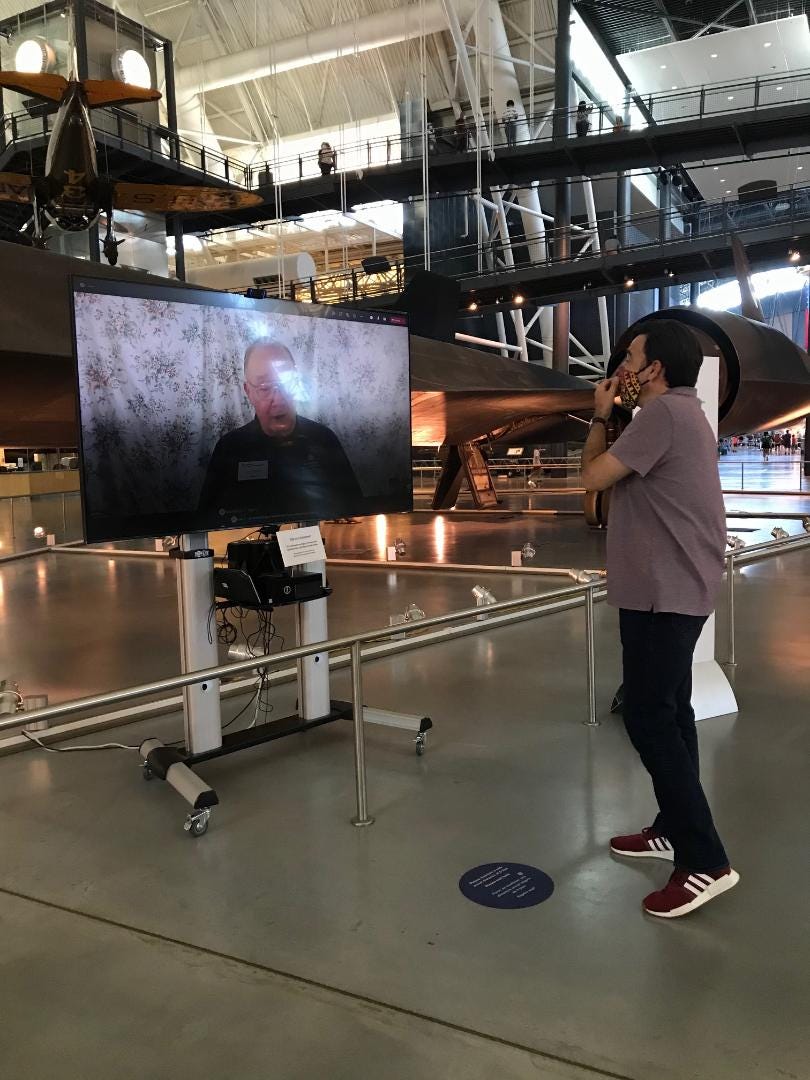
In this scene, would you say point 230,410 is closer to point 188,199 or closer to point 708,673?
point 708,673

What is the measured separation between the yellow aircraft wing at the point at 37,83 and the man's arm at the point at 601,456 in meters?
10.4

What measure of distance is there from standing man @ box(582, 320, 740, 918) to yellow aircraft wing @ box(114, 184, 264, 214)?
14594 mm

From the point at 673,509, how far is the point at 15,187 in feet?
45.7

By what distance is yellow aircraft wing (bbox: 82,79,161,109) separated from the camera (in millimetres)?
10328

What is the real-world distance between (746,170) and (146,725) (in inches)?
1452

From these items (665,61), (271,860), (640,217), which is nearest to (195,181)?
(640,217)

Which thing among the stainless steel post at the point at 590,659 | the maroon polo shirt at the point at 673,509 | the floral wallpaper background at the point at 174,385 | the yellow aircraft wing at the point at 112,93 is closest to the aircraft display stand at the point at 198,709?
the floral wallpaper background at the point at 174,385

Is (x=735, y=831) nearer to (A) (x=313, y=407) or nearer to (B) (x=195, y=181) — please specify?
(A) (x=313, y=407)

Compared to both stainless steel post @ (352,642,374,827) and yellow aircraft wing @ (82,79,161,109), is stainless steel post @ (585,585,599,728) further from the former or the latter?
yellow aircraft wing @ (82,79,161,109)

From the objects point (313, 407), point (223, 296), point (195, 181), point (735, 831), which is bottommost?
point (735, 831)

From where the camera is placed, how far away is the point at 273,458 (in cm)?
348

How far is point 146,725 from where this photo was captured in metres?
4.29

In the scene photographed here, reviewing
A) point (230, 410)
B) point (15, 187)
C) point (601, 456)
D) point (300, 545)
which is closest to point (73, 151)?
point (15, 187)

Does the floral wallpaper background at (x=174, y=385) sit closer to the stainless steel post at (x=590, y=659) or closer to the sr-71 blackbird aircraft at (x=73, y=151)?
the stainless steel post at (x=590, y=659)
